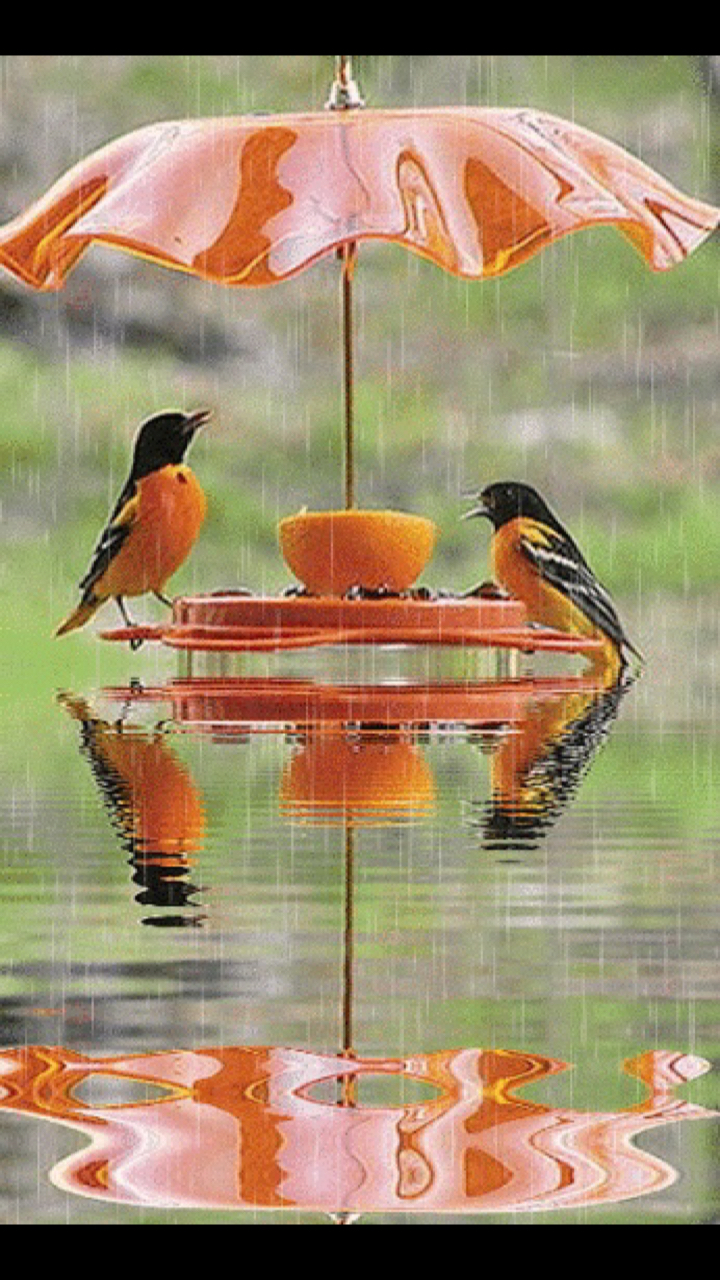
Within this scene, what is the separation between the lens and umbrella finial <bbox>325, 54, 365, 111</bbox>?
2.86 metres

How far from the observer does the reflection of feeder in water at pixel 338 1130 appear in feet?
5.90

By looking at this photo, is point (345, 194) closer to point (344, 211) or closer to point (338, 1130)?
point (344, 211)

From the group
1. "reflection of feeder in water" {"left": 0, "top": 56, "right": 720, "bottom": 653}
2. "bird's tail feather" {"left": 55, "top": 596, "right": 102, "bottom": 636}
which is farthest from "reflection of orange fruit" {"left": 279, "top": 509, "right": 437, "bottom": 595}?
"bird's tail feather" {"left": 55, "top": 596, "right": 102, "bottom": 636}

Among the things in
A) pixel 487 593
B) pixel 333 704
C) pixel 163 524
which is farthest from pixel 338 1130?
pixel 163 524

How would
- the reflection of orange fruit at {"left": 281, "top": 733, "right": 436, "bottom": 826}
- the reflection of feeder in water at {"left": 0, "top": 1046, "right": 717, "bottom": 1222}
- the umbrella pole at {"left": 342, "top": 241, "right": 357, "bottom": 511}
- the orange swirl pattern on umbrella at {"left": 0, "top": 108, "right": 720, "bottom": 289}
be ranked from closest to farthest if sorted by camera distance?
1. the reflection of feeder in water at {"left": 0, "top": 1046, "right": 717, "bottom": 1222}
2. the orange swirl pattern on umbrella at {"left": 0, "top": 108, "right": 720, "bottom": 289}
3. the reflection of orange fruit at {"left": 281, "top": 733, "right": 436, "bottom": 826}
4. the umbrella pole at {"left": 342, "top": 241, "right": 357, "bottom": 511}

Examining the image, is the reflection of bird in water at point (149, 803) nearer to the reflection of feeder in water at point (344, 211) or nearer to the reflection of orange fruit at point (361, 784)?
the reflection of orange fruit at point (361, 784)

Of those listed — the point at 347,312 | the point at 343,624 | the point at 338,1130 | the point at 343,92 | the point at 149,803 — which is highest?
the point at 343,92

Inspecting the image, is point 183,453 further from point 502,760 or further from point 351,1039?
point 351,1039

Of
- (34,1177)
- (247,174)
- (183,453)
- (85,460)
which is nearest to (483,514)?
(183,453)

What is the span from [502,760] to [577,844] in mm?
205

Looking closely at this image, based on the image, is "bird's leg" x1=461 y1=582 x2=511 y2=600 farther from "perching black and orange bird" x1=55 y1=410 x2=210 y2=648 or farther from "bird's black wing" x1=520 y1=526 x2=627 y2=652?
"perching black and orange bird" x1=55 y1=410 x2=210 y2=648

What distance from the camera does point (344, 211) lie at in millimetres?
2555

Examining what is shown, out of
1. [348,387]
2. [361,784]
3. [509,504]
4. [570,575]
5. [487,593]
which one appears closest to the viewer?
[361,784]

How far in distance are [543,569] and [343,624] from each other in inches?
39.2
